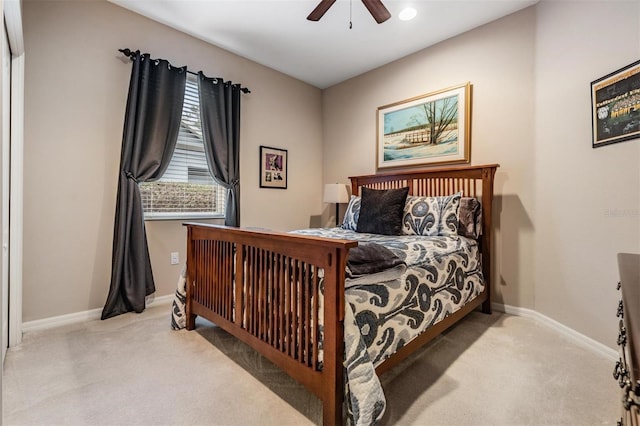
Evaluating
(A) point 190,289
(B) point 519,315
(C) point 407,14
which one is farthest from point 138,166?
(B) point 519,315

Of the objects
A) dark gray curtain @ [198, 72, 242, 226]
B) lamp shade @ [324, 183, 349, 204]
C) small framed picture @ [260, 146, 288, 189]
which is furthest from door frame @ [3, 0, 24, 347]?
lamp shade @ [324, 183, 349, 204]

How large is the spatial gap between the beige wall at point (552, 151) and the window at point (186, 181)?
93.6 inches

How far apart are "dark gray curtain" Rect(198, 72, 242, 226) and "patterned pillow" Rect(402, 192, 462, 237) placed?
5.98ft

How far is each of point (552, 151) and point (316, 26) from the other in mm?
2337

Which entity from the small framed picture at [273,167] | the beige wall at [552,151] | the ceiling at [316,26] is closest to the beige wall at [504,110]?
the beige wall at [552,151]

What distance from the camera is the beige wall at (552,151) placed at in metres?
1.88

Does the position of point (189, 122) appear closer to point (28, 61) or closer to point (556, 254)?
point (28, 61)

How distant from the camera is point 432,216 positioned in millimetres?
2561

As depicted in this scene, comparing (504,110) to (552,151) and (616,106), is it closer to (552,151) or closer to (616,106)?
(552,151)

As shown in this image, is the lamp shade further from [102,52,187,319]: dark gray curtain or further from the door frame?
the door frame

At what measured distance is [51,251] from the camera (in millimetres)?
2285

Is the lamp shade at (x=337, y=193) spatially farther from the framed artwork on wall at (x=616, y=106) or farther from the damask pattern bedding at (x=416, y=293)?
the framed artwork on wall at (x=616, y=106)

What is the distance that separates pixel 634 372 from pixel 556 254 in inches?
92.9

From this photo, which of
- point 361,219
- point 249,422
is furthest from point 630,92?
point 249,422
